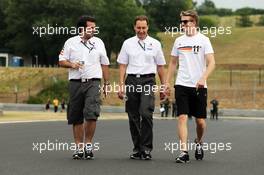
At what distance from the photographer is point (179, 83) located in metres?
9.63

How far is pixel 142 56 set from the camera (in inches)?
397

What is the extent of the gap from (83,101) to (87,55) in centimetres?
65

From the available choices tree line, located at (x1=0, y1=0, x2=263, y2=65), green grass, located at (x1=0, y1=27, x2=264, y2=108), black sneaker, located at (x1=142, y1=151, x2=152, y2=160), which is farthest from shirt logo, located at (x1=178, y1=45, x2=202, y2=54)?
tree line, located at (x1=0, y1=0, x2=263, y2=65)

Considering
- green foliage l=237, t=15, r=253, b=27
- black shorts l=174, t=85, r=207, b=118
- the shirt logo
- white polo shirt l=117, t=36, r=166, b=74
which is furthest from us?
green foliage l=237, t=15, r=253, b=27

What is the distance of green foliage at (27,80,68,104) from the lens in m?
69.3

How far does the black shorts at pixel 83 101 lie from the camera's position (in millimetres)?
9750

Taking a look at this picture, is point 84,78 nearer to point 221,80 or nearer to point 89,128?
point 89,128

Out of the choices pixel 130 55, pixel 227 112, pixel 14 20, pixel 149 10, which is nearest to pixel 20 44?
pixel 14 20

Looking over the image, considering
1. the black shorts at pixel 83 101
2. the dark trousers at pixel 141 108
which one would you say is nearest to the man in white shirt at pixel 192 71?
the dark trousers at pixel 141 108

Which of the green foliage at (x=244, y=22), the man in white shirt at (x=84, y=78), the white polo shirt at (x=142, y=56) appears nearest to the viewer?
the man in white shirt at (x=84, y=78)

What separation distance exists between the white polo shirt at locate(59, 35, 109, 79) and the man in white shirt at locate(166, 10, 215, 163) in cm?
101

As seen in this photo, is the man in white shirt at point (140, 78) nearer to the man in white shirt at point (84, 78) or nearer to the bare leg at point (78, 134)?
the man in white shirt at point (84, 78)

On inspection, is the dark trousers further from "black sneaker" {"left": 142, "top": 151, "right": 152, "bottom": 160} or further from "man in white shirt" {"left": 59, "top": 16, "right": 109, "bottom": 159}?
"man in white shirt" {"left": 59, "top": 16, "right": 109, "bottom": 159}

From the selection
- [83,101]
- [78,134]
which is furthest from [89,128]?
[83,101]
